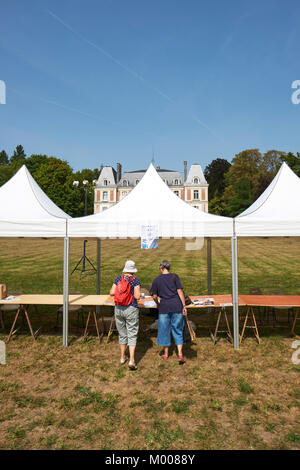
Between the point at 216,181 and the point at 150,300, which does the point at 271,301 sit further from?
→ the point at 216,181

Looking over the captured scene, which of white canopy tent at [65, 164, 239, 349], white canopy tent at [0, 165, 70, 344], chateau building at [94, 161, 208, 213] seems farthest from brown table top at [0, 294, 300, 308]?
chateau building at [94, 161, 208, 213]

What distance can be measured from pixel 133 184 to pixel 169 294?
59.2 meters

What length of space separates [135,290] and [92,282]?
7784 mm

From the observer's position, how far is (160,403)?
12.0 ft

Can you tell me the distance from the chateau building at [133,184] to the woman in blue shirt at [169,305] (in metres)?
54.7

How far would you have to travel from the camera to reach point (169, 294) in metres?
4.54

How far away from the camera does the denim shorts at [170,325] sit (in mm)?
4539

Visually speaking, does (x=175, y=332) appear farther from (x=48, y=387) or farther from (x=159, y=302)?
(x=48, y=387)

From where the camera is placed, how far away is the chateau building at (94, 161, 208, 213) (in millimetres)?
58594

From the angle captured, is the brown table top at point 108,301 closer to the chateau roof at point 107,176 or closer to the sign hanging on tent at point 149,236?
the sign hanging on tent at point 149,236

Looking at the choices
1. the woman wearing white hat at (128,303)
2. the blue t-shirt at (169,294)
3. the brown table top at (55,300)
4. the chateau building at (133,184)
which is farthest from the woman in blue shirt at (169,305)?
the chateau building at (133,184)

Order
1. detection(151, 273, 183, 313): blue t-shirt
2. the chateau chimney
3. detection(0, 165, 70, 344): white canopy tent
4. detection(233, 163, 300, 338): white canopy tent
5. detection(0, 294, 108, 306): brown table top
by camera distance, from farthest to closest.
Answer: the chateau chimney
detection(0, 294, 108, 306): brown table top
detection(0, 165, 70, 344): white canopy tent
detection(233, 163, 300, 338): white canopy tent
detection(151, 273, 183, 313): blue t-shirt

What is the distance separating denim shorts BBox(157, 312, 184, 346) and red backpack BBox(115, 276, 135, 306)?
0.63m

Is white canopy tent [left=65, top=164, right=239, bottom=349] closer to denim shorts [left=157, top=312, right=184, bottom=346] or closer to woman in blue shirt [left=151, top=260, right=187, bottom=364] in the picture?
woman in blue shirt [left=151, top=260, right=187, bottom=364]
